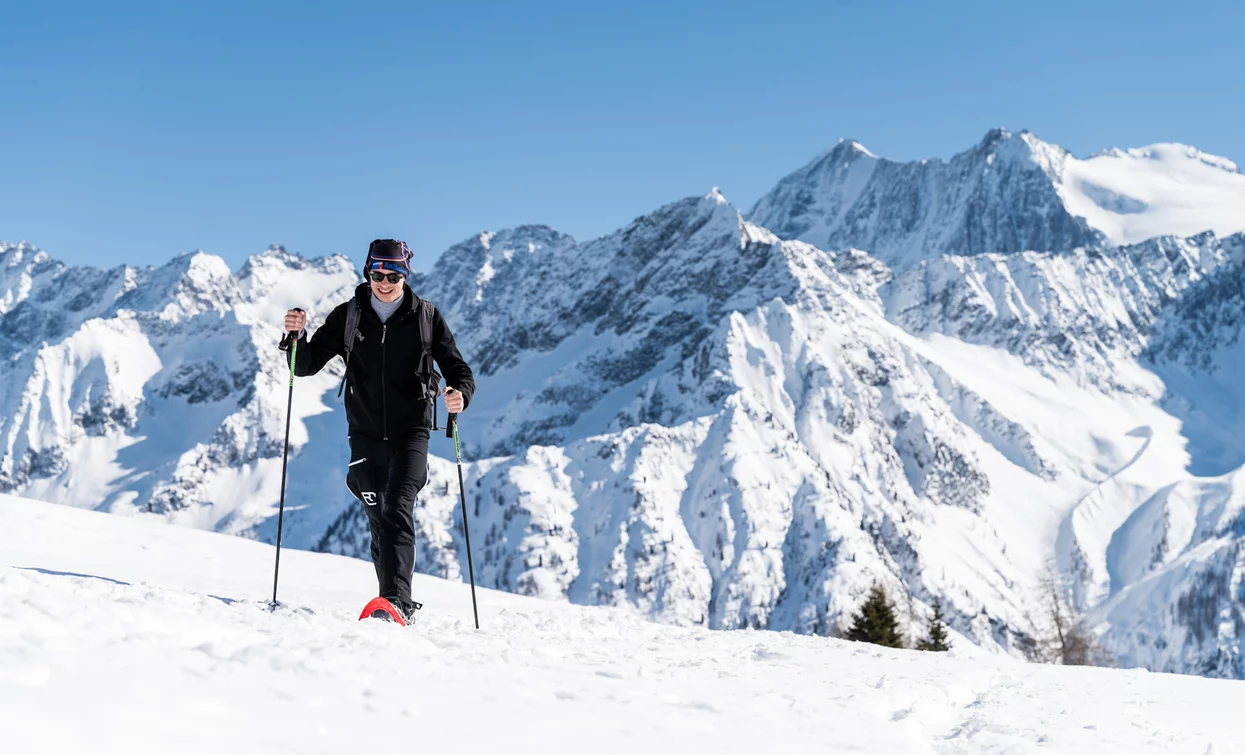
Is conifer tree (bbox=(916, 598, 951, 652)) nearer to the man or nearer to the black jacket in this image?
the man

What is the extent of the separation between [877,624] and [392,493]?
32.6 metres

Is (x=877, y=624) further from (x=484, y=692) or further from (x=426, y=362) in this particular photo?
(x=484, y=692)

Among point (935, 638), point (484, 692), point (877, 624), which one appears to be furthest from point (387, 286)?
point (935, 638)

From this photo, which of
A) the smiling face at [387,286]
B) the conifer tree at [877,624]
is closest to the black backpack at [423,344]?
the smiling face at [387,286]

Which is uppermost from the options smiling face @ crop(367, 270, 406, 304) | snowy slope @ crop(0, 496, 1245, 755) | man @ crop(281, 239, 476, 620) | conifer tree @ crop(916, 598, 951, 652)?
smiling face @ crop(367, 270, 406, 304)

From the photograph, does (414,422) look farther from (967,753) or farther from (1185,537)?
(1185,537)

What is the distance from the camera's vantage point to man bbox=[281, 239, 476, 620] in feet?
27.9

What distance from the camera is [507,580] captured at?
158 meters

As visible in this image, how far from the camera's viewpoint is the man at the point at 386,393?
851cm

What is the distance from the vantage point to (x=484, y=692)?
5230 mm

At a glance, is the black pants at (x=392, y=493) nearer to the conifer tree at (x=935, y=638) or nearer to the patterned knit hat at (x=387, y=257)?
the patterned knit hat at (x=387, y=257)

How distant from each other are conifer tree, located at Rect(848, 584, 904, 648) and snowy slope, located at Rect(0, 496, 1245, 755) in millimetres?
27431

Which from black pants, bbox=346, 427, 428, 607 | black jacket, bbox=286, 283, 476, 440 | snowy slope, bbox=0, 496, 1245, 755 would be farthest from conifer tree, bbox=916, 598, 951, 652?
black jacket, bbox=286, 283, 476, 440

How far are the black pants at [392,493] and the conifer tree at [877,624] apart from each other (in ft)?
103
